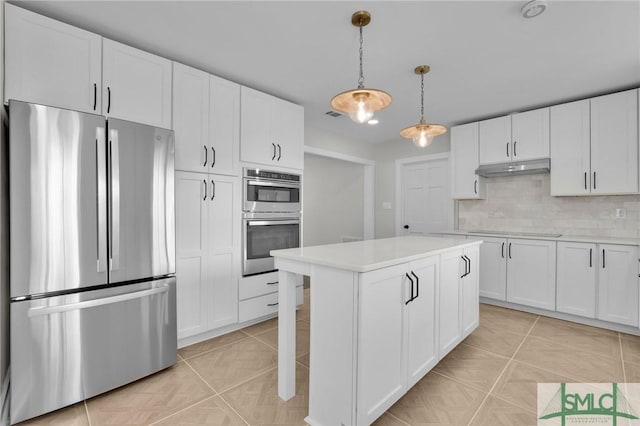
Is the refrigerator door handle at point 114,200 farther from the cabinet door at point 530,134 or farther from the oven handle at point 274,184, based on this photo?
the cabinet door at point 530,134

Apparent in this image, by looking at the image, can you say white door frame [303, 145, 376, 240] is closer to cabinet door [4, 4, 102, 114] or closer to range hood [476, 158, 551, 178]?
range hood [476, 158, 551, 178]

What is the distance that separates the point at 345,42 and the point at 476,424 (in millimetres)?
2644

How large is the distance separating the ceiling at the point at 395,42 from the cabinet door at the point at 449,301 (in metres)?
→ 1.62

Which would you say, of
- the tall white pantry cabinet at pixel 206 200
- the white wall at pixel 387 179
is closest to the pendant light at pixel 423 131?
the tall white pantry cabinet at pixel 206 200

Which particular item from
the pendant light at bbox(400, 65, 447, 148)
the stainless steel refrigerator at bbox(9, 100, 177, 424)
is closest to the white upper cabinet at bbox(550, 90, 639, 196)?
the pendant light at bbox(400, 65, 447, 148)

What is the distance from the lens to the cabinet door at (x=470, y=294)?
8.23ft

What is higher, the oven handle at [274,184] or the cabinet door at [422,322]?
the oven handle at [274,184]

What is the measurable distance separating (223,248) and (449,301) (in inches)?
78.0

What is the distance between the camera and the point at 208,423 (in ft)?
5.59

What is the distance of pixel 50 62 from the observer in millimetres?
1952

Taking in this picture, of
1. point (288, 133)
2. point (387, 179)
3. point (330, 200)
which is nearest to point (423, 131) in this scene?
point (288, 133)

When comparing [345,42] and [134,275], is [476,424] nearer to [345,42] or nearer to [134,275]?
[134,275]

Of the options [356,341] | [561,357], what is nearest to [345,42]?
[356,341]

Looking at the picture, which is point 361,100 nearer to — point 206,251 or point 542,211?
point 206,251
